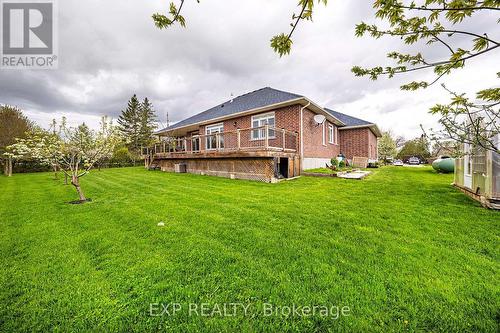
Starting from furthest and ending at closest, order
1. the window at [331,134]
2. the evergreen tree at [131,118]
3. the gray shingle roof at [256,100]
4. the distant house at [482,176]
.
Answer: the evergreen tree at [131,118], the window at [331,134], the gray shingle roof at [256,100], the distant house at [482,176]

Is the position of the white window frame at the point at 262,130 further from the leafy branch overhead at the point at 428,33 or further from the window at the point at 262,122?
the leafy branch overhead at the point at 428,33

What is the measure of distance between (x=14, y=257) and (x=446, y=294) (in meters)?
5.35

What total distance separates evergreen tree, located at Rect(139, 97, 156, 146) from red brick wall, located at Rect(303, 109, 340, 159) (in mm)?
38000

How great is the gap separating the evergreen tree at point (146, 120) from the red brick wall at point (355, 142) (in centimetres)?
3811

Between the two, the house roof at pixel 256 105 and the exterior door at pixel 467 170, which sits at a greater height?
the house roof at pixel 256 105

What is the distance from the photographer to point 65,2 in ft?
18.6

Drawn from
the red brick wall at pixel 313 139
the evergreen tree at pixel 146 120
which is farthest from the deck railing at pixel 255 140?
the evergreen tree at pixel 146 120

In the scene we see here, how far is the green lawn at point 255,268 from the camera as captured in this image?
64.5 inches

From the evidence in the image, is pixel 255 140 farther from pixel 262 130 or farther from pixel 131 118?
pixel 131 118

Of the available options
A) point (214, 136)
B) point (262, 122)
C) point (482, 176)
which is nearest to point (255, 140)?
point (262, 122)

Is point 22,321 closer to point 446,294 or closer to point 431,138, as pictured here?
point 446,294

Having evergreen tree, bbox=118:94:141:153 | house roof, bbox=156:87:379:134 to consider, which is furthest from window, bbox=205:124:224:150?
evergreen tree, bbox=118:94:141:153

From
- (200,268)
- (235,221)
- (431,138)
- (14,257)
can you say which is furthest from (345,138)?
(14,257)

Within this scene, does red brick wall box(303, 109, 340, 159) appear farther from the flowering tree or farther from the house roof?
the flowering tree
